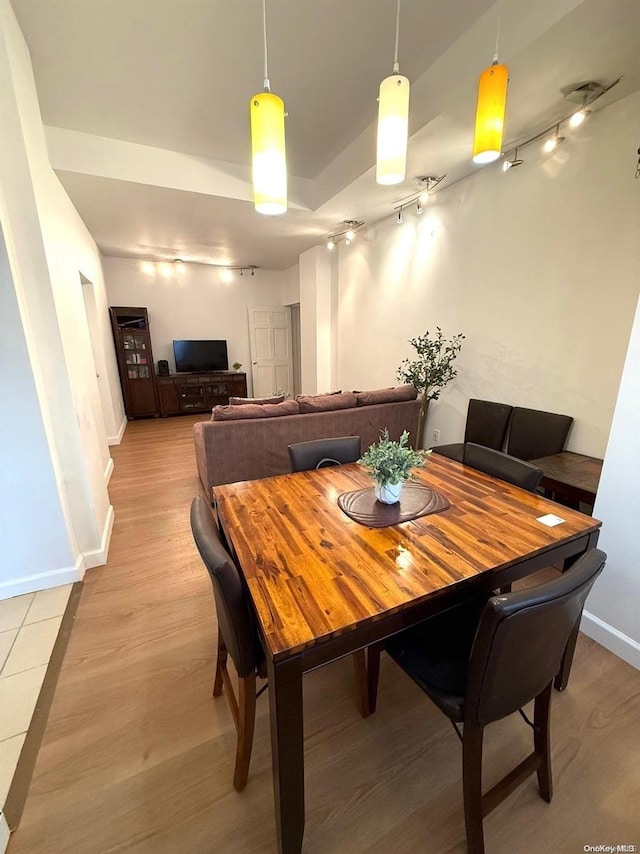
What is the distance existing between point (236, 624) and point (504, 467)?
147cm

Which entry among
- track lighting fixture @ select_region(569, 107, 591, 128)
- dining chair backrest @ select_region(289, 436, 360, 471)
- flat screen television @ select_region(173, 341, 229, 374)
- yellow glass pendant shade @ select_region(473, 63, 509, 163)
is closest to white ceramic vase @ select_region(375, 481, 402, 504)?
dining chair backrest @ select_region(289, 436, 360, 471)

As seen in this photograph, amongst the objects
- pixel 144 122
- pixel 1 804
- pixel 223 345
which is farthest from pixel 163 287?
pixel 1 804

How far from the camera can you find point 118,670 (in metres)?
1.60

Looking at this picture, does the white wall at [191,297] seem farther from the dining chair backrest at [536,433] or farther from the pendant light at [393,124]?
the pendant light at [393,124]

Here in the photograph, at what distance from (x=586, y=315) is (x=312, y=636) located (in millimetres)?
2842

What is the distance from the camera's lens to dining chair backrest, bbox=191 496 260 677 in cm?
95

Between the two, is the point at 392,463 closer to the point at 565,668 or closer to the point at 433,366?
the point at 565,668

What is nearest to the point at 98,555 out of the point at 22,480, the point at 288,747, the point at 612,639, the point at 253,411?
the point at 22,480

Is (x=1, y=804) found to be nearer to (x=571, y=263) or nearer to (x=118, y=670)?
(x=118, y=670)

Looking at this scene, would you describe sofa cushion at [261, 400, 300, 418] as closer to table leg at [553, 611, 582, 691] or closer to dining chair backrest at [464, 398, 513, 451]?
dining chair backrest at [464, 398, 513, 451]

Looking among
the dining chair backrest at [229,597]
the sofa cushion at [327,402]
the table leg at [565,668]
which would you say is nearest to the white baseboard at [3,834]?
the dining chair backrest at [229,597]

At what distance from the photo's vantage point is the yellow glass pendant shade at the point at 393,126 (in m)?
1.24

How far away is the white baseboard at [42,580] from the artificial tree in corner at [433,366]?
3.19 m

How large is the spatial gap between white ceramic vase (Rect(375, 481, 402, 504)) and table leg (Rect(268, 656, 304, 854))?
0.75m
